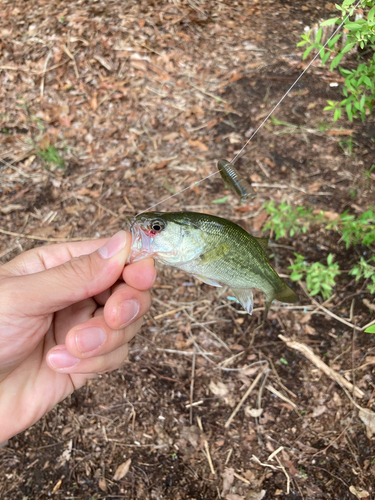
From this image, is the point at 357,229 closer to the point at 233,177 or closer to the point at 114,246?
the point at 233,177

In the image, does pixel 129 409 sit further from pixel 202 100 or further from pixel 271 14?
pixel 271 14

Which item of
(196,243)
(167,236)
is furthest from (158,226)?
(196,243)

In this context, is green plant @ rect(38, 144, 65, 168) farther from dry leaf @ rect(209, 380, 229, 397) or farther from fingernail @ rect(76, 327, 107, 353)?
dry leaf @ rect(209, 380, 229, 397)

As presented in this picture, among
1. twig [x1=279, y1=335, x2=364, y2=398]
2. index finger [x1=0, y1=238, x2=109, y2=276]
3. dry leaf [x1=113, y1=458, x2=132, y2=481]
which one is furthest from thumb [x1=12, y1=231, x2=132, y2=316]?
twig [x1=279, y1=335, x2=364, y2=398]

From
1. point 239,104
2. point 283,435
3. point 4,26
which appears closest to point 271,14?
point 239,104

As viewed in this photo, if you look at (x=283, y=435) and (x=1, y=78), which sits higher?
(x=1, y=78)

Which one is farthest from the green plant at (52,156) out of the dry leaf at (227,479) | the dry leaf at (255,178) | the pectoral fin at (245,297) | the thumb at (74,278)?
the dry leaf at (227,479)

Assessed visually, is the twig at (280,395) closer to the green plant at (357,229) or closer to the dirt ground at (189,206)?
the dirt ground at (189,206)
